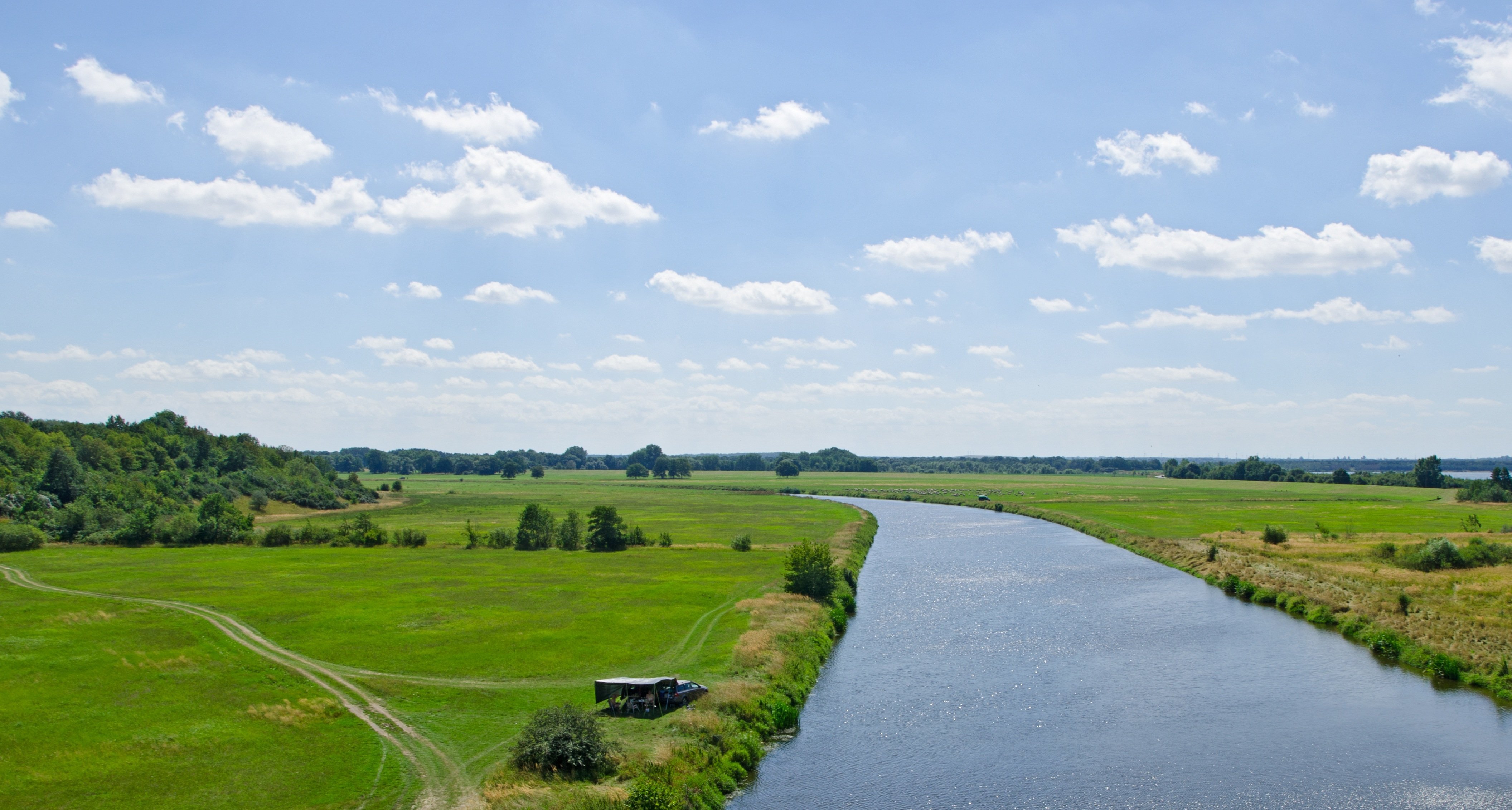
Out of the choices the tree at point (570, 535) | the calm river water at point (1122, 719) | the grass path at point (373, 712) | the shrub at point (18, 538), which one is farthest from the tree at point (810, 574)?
the shrub at point (18, 538)

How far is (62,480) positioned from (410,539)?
220 ft

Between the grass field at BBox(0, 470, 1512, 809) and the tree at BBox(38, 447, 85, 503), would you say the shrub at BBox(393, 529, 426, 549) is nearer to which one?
the grass field at BBox(0, 470, 1512, 809)

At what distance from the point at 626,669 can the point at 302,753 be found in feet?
53.2

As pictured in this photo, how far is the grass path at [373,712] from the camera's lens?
30078mm

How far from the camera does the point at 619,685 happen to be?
3922 cm

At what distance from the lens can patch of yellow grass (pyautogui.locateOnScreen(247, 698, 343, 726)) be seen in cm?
3775

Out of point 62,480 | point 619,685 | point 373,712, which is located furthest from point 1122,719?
point 62,480

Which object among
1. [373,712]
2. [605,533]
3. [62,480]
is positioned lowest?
[373,712]

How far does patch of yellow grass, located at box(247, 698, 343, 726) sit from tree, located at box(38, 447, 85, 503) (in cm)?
11973

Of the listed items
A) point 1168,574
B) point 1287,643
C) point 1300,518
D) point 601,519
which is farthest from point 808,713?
point 1300,518

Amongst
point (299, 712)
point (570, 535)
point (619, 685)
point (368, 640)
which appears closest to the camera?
point (299, 712)

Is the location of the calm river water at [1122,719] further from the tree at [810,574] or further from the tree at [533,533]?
the tree at [533,533]

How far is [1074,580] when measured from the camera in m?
82.0

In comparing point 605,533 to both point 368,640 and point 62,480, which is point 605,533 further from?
point 62,480
